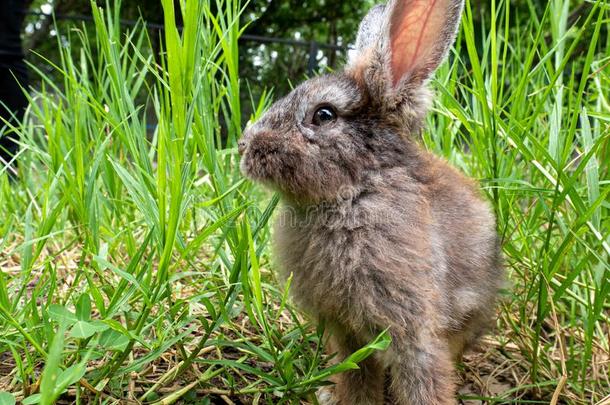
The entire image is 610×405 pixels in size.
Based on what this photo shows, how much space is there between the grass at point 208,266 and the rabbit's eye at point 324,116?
0.96ft

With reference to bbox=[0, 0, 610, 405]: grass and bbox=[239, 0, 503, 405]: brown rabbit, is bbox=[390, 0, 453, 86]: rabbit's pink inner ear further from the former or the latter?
bbox=[0, 0, 610, 405]: grass

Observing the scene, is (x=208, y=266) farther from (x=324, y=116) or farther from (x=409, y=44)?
(x=409, y=44)

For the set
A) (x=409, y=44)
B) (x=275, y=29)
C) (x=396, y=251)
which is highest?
(x=409, y=44)

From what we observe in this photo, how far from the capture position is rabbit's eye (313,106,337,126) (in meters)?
1.76

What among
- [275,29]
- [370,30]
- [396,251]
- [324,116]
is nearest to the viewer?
[396,251]

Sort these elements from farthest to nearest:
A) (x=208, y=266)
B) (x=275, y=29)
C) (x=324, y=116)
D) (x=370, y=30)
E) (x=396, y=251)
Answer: (x=275, y=29) < (x=208, y=266) < (x=370, y=30) < (x=324, y=116) < (x=396, y=251)

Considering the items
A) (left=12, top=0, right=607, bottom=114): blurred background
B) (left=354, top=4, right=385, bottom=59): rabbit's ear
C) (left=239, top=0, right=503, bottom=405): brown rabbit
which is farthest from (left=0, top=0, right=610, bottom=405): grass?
(left=12, top=0, right=607, bottom=114): blurred background

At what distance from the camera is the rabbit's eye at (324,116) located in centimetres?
176

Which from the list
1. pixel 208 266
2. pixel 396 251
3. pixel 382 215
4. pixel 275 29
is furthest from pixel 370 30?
pixel 275 29

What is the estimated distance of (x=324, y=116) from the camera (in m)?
1.77

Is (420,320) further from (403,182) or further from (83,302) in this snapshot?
(83,302)

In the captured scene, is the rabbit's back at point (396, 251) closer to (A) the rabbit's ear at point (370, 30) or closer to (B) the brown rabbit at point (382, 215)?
(B) the brown rabbit at point (382, 215)

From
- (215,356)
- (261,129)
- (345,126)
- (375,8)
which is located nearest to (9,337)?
(215,356)

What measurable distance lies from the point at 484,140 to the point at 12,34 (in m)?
3.92
